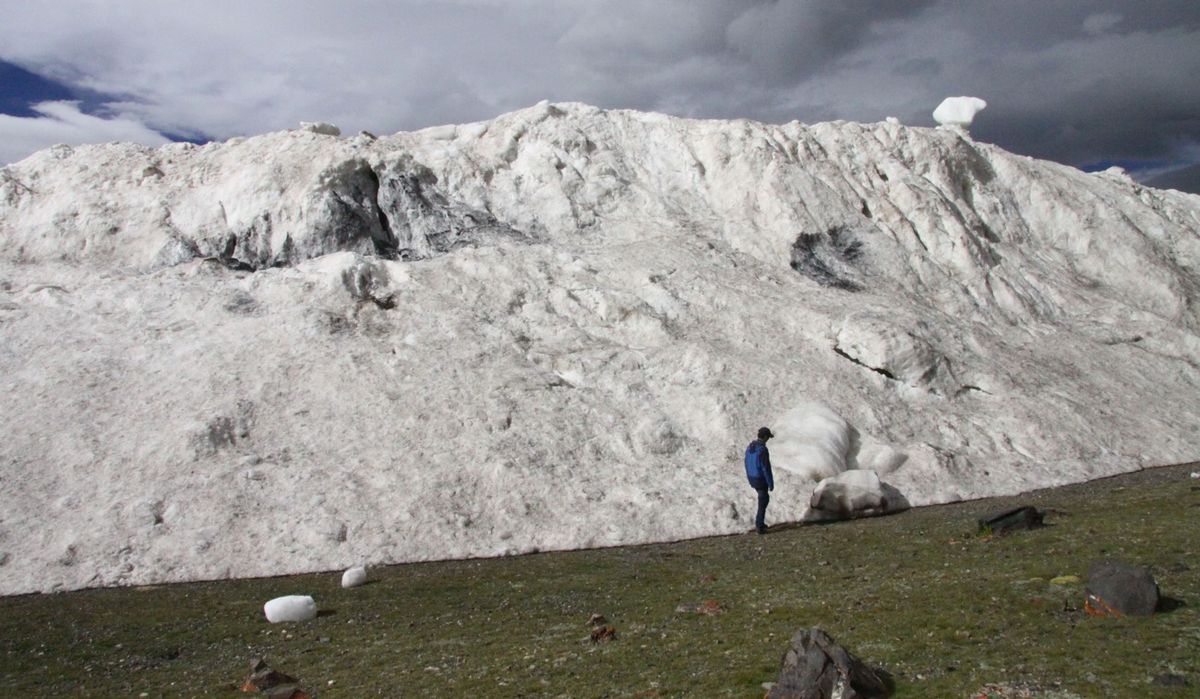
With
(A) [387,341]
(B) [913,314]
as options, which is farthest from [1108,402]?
(A) [387,341]

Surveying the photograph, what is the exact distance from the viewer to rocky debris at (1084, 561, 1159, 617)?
8242 mm

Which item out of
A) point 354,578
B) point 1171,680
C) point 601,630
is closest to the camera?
point 1171,680

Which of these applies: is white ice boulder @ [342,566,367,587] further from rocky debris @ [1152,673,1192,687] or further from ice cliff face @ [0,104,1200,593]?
rocky debris @ [1152,673,1192,687]

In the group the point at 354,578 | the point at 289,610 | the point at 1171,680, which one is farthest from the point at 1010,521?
the point at 289,610

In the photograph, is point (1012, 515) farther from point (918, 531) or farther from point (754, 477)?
point (754, 477)

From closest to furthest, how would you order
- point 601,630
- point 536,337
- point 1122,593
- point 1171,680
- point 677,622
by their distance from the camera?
point 1171,680 → point 1122,593 → point 601,630 → point 677,622 → point 536,337

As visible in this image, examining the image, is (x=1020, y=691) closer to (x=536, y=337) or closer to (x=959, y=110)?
(x=536, y=337)

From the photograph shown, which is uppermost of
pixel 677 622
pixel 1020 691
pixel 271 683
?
pixel 1020 691

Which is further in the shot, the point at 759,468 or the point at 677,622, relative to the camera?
the point at 759,468

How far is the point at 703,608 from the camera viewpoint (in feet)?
35.2

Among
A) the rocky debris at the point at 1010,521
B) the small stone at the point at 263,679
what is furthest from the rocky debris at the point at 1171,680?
the small stone at the point at 263,679

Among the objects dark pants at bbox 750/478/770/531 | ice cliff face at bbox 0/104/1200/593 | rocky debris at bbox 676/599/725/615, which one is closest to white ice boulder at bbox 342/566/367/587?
ice cliff face at bbox 0/104/1200/593

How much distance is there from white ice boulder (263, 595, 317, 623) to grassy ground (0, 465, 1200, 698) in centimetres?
27

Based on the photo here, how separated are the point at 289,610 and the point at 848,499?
10.6m
